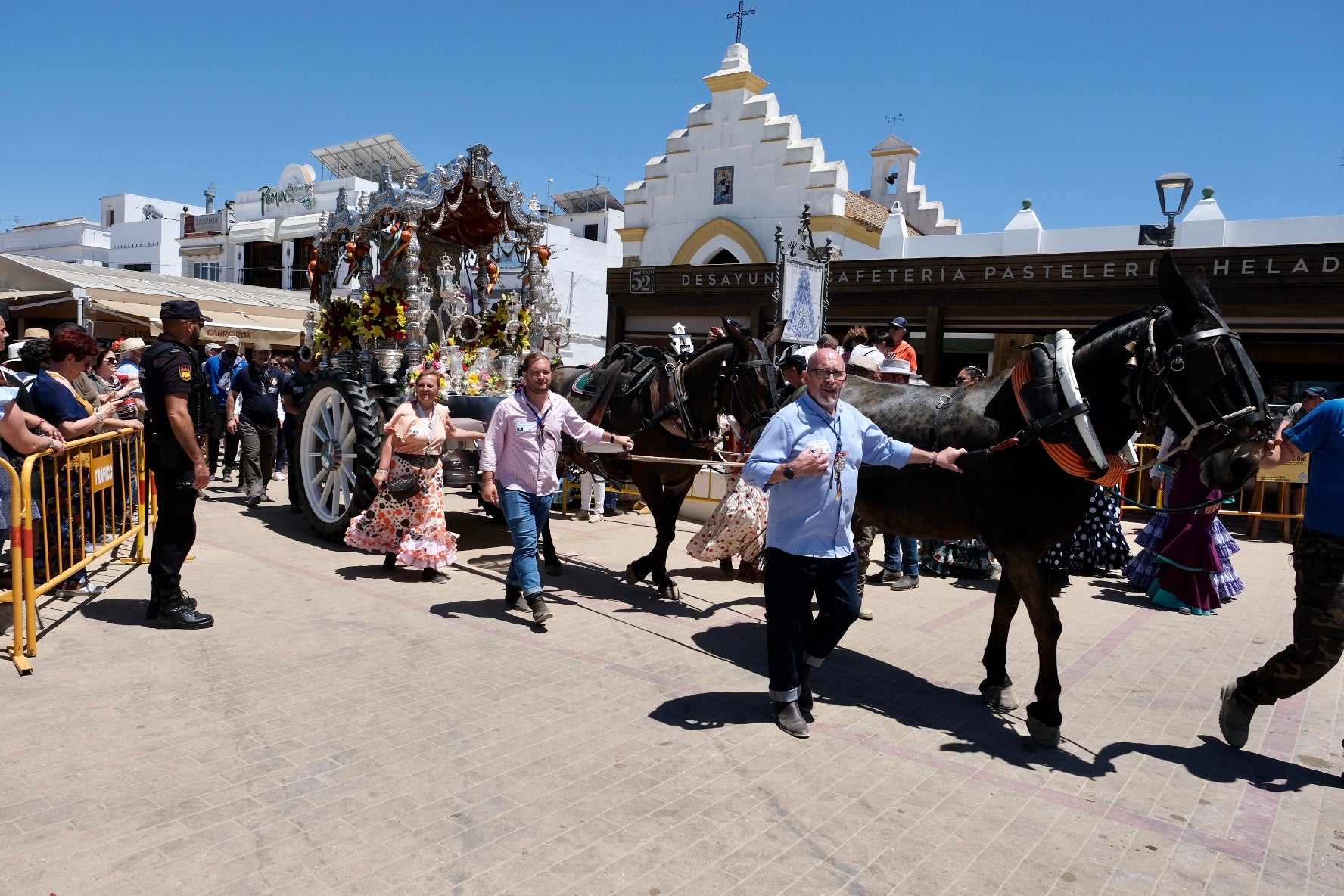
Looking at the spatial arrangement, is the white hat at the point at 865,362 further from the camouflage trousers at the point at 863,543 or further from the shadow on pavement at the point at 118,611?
the shadow on pavement at the point at 118,611

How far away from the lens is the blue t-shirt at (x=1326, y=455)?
3.94m

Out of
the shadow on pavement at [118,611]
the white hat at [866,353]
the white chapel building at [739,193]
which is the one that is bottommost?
the shadow on pavement at [118,611]

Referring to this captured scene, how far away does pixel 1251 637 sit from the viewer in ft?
21.5

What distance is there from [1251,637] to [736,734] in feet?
15.3

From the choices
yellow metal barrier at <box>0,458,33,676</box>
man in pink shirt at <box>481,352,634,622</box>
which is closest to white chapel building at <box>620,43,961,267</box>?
man in pink shirt at <box>481,352,634,622</box>

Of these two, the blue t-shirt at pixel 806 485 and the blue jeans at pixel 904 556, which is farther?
the blue jeans at pixel 904 556

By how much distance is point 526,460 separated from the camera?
19.8 ft

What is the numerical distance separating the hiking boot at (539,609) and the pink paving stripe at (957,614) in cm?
272

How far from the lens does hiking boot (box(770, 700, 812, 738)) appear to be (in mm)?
4246

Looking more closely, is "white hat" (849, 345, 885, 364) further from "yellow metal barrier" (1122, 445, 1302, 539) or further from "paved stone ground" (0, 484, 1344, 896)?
"yellow metal barrier" (1122, 445, 1302, 539)

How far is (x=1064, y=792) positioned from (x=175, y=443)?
518cm

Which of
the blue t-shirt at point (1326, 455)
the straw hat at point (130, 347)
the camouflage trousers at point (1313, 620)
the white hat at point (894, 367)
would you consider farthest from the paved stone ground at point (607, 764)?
the straw hat at point (130, 347)

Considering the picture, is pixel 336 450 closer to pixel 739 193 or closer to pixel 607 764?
pixel 607 764

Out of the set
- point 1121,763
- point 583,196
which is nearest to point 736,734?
point 1121,763
